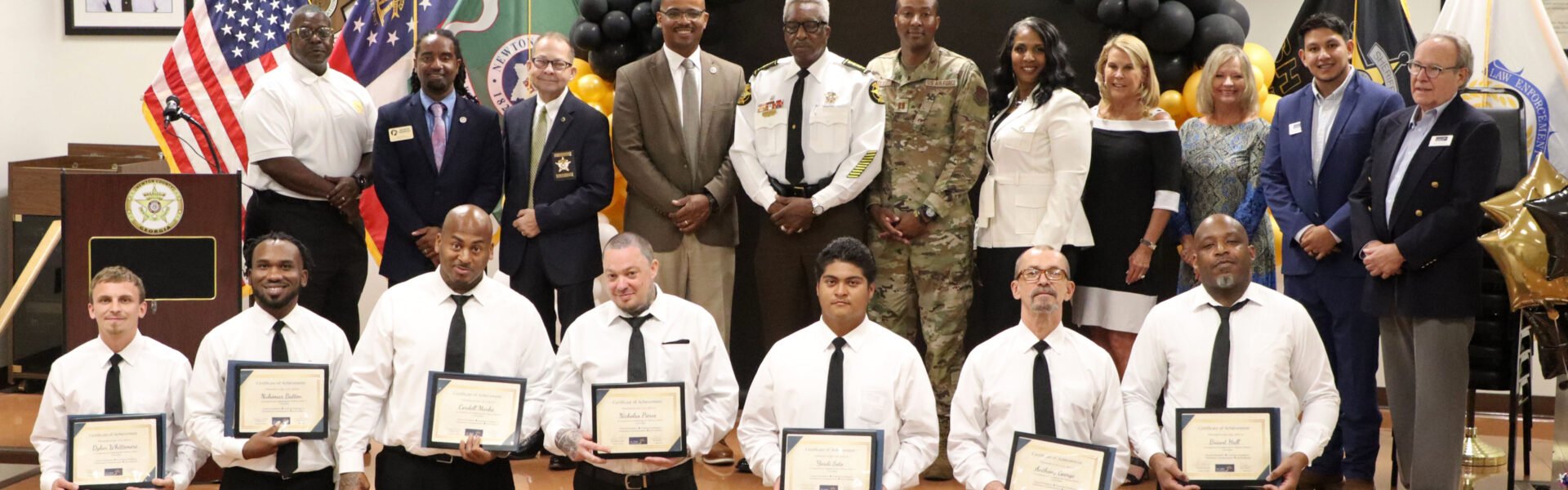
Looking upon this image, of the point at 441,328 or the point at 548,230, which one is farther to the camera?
the point at 548,230

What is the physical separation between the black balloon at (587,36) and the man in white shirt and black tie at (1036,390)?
287 cm

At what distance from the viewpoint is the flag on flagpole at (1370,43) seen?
5711mm

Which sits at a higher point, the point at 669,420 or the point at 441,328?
the point at 441,328

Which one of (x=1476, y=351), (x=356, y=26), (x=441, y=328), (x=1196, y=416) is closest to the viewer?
(x=1196, y=416)

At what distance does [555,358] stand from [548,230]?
1.20 metres

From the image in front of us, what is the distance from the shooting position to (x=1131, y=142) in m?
4.82

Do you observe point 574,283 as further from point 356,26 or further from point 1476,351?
point 1476,351

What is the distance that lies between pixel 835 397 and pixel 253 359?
1824mm

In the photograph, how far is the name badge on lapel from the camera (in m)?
4.95

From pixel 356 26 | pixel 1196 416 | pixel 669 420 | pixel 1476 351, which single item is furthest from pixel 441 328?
pixel 1476 351

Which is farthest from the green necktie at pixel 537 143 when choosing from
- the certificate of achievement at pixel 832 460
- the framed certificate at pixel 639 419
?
the certificate of achievement at pixel 832 460

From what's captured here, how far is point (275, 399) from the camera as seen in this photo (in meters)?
3.72

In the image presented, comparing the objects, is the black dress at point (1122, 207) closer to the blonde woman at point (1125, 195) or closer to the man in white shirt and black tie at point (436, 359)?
the blonde woman at point (1125, 195)

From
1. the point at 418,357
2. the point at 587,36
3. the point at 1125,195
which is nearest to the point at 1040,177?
the point at 1125,195
